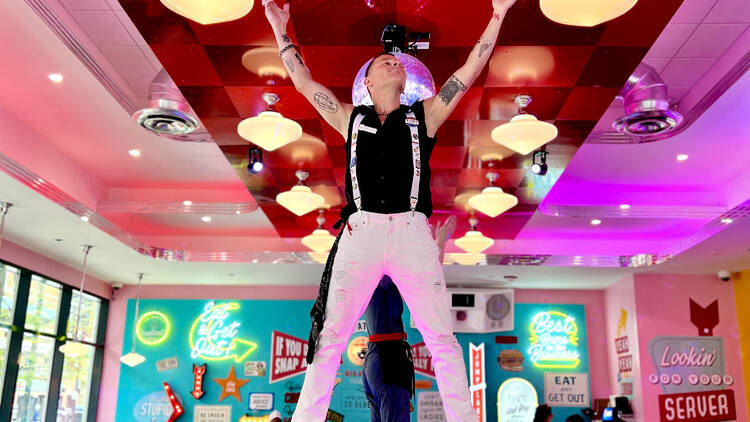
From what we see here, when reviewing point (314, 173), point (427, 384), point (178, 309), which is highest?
point (314, 173)

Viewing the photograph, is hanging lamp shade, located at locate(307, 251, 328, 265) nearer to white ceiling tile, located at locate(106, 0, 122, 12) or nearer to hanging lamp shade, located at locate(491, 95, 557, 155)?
hanging lamp shade, located at locate(491, 95, 557, 155)

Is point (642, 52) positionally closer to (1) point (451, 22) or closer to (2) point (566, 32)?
(2) point (566, 32)

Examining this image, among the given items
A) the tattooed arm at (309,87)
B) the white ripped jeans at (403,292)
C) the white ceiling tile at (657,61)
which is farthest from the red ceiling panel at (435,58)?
the white ripped jeans at (403,292)

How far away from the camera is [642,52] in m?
4.82

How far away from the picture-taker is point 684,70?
19.1ft

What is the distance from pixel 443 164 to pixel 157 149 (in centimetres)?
336

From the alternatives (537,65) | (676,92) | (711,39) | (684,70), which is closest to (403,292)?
(537,65)

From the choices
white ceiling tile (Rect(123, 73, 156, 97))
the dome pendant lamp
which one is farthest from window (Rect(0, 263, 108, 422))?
the dome pendant lamp

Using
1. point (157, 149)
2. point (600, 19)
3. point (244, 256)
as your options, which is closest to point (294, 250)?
point (244, 256)

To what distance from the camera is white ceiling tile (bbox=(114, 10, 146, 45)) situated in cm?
512

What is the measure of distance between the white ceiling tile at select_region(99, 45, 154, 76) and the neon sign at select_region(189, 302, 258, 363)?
7.24 m

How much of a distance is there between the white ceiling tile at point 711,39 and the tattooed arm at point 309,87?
370 centimetres

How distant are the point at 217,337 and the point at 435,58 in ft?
29.3

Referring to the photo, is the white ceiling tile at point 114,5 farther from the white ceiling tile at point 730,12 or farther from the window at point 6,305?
the window at point 6,305
